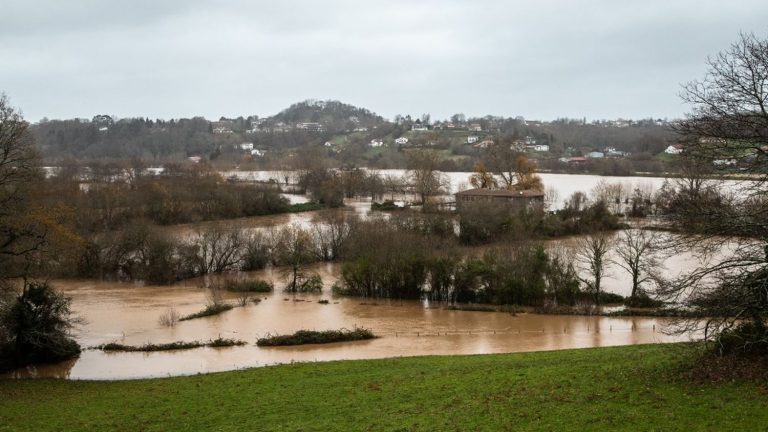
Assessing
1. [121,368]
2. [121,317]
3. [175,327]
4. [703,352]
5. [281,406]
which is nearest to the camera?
[703,352]

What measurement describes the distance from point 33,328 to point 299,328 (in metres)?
11.3

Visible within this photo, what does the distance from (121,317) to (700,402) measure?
2930 centimetres

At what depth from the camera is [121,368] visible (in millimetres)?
24422

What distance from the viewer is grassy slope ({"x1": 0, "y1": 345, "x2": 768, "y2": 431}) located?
1196 cm

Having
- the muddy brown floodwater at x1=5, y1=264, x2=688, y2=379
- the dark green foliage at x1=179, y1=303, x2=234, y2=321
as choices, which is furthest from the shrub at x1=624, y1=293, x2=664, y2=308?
the dark green foliage at x1=179, y1=303, x2=234, y2=321

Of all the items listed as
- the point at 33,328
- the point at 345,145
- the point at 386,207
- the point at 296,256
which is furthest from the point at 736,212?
the point at 345,145

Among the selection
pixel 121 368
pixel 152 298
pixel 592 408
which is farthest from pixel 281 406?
pixel 152 298

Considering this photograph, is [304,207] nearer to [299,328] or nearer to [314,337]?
[299,328]

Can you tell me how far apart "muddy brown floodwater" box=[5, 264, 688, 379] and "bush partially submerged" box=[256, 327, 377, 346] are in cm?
51

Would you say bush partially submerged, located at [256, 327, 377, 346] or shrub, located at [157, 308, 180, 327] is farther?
shrub, located at [157, 308, 180, 327]

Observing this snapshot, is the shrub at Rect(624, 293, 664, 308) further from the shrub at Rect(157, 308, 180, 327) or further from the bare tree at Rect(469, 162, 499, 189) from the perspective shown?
the bare tree at Rect(469, 162, 499, 189)

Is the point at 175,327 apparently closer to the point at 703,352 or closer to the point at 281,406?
the point at 281,406

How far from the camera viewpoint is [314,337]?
92.3 ft

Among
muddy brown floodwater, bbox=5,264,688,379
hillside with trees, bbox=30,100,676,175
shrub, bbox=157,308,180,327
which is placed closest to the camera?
muddy brown floodwater, bbox=5,264,688,379
